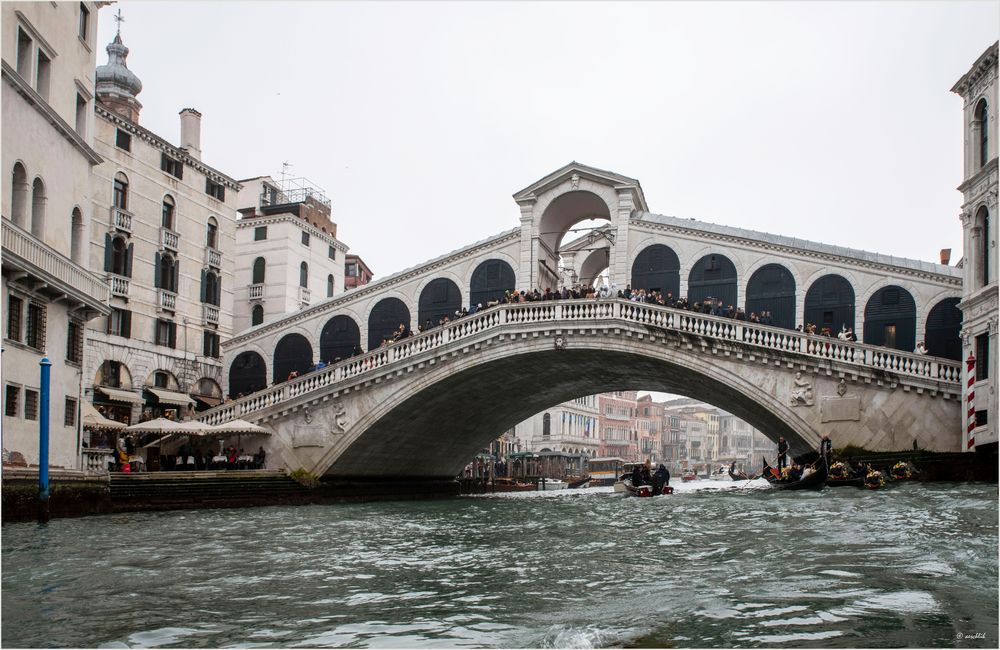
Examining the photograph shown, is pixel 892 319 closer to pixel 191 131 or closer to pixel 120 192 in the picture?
pixel 120 192

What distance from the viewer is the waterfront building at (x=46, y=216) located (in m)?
19.1

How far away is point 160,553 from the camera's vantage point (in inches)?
574

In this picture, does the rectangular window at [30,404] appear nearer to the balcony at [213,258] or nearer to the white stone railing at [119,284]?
the white stone railing at [119,284]

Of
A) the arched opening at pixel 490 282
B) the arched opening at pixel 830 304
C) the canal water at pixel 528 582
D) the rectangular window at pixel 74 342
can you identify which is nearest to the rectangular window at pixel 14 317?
the rectangular window at pixel 74 342

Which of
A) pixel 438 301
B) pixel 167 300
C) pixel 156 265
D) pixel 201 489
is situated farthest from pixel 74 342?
pixel 438 301

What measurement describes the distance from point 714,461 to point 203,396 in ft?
342

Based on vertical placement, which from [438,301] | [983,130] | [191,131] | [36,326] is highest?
[191,131]

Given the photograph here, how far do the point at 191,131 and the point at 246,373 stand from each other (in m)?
8.79

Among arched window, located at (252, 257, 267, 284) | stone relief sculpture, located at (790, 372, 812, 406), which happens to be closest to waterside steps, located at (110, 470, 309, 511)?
stone relief sculpture, located at (790, 372, 812, 406)

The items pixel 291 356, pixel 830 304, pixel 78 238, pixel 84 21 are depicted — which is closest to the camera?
pixel 78 238

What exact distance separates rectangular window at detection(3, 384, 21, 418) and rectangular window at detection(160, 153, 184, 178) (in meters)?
15.2

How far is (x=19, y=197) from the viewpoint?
1998 cm

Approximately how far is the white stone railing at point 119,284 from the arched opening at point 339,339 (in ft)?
22.1

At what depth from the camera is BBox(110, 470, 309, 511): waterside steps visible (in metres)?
23.9
